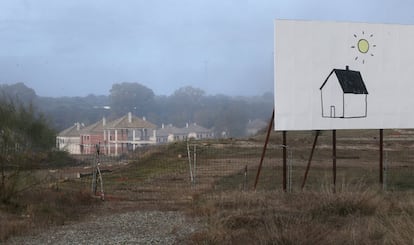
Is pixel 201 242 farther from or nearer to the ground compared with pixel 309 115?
nearer to the ground

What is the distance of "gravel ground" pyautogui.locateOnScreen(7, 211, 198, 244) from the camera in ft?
32.8

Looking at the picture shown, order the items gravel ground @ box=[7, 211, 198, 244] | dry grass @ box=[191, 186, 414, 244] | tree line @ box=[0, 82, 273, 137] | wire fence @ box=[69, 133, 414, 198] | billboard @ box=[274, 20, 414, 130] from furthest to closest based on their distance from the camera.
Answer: tree line @ box=[0, 82, 273, 137] → wire fence @ box=[69, 133, 414, 198] → billboard @ box=[274, 20, 414, 130] → gravel ground @ box=[7, 211, 198, 244] → dry grass @ box=[191, 186, 414, 244]

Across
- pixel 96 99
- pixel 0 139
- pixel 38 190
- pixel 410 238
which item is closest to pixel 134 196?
pixel 38 190

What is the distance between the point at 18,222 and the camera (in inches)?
464

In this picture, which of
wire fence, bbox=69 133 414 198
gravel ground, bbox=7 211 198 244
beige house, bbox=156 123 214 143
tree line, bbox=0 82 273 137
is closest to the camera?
gravel ground, bbox=7 211 198 244

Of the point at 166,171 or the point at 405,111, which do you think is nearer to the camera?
the point at 405,111

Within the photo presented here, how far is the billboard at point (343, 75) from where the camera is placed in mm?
15344

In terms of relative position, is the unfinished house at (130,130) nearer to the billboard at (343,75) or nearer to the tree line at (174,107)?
the tree line at (174,107)

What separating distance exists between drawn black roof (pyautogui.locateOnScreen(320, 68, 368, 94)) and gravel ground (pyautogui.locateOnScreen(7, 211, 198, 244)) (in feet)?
19.1

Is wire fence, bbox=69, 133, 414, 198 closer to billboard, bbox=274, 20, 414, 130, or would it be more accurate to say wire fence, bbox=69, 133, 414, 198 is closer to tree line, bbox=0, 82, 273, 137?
billboard, bbox=274, 20, 414, 130

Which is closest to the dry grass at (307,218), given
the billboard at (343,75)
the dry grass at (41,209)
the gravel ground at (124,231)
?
the gravel ground at (124,231)

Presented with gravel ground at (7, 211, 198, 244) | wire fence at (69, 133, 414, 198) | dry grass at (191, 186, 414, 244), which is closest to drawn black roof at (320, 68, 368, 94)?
wire fence at (69, 133, 414, 198)

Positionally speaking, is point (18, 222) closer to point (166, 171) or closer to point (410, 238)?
point (410, 238)

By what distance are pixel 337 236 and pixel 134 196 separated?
9.93 metres
